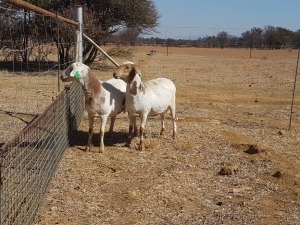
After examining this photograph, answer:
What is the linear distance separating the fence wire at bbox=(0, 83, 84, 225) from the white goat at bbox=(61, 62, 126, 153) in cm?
40

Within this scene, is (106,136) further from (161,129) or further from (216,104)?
(216,104)

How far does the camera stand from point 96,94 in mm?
7492

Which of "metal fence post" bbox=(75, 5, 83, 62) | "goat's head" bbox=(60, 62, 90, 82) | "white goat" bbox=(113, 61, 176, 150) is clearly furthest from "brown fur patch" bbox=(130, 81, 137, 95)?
"metal fence post" bbox=(75, 5, 83, 62)

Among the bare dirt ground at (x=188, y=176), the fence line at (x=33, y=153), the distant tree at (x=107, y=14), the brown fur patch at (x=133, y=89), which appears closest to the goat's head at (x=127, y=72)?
the brown fur patch at (x=133, y=89)

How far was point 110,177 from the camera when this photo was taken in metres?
6.47

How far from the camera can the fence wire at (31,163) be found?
3.91 meters

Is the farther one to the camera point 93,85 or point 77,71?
point 93,85

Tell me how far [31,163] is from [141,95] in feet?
10.7

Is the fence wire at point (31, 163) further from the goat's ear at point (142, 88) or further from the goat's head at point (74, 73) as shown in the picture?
the goat's ear at point (142, 88)

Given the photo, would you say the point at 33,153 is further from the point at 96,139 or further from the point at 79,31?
the point at 79,31

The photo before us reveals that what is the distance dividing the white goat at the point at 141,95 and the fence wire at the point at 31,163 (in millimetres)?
1152

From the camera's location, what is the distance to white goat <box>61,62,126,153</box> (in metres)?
7.27

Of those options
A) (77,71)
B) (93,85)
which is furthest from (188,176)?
(77,71)

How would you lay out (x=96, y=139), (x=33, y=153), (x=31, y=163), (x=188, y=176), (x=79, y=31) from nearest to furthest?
1. (x=31, y=163)
2. (x=33, y=153)
3. (x=188, y=176)
4. (x=96, y=139)
5. (x=79, y=31)
